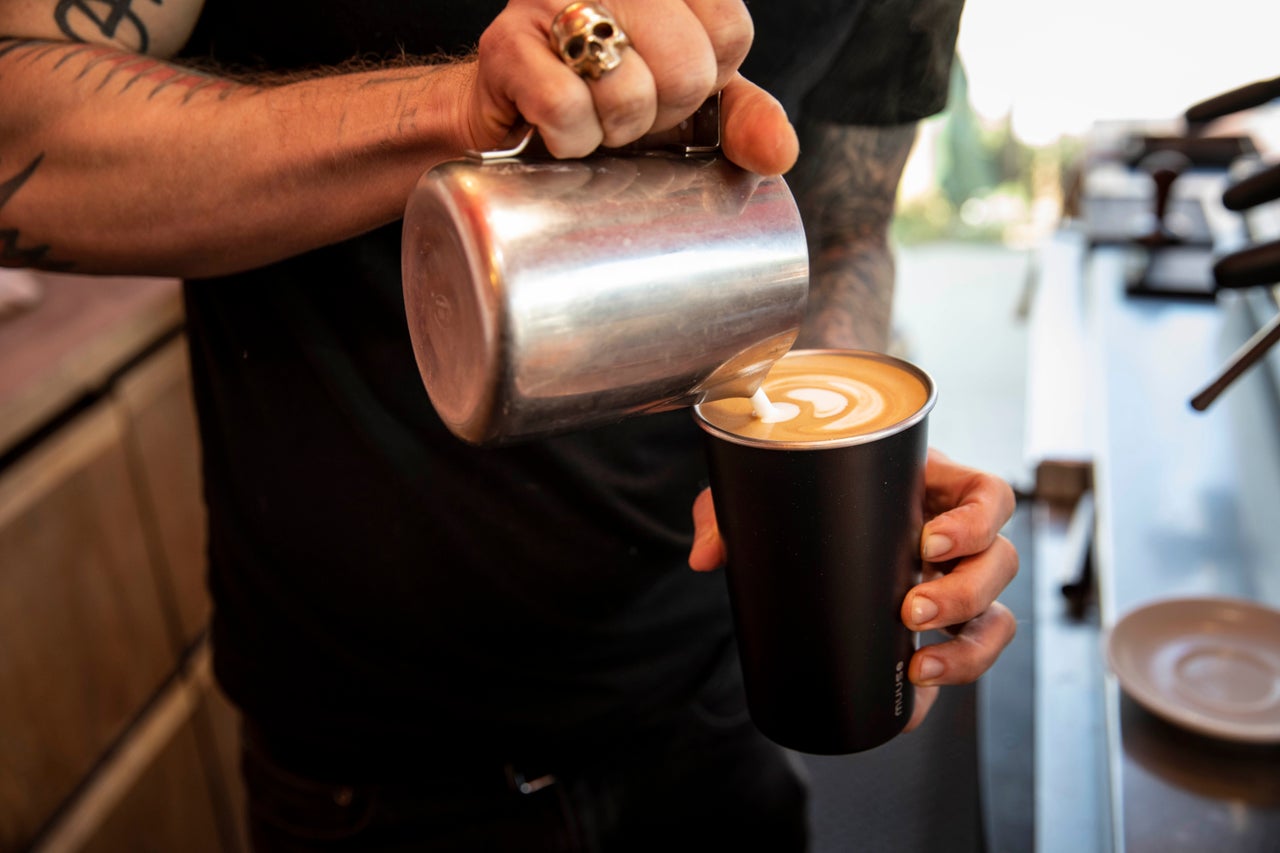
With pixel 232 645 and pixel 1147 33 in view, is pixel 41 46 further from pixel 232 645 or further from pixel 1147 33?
pixel 1147 33

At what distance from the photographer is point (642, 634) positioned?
3.37 ft

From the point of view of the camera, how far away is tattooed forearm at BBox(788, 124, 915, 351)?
1.02 meters

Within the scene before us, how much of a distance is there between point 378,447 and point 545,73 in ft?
1.57

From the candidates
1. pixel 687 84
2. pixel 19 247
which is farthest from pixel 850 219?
pixel 19 247

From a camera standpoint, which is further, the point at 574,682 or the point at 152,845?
the point at 152,845

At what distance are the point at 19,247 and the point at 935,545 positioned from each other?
26.1 inches

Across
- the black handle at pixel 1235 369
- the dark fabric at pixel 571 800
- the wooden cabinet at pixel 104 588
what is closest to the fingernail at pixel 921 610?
the black handle at pixel 1235 369

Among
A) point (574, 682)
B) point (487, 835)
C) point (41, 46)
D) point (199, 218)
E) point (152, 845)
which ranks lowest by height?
point (152, 845)

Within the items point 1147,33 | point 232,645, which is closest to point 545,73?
point 232,645

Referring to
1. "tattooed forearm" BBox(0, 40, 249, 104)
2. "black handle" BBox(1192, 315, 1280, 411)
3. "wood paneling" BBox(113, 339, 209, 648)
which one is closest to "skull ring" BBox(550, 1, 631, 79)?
"tattooed forearm" BBox(0, 40, 249, 104)

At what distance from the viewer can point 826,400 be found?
0.70m

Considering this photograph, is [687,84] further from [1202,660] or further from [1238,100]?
[1202,660]

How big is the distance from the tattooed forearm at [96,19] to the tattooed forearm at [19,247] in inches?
3.7

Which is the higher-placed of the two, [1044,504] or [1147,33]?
[1147,33]
